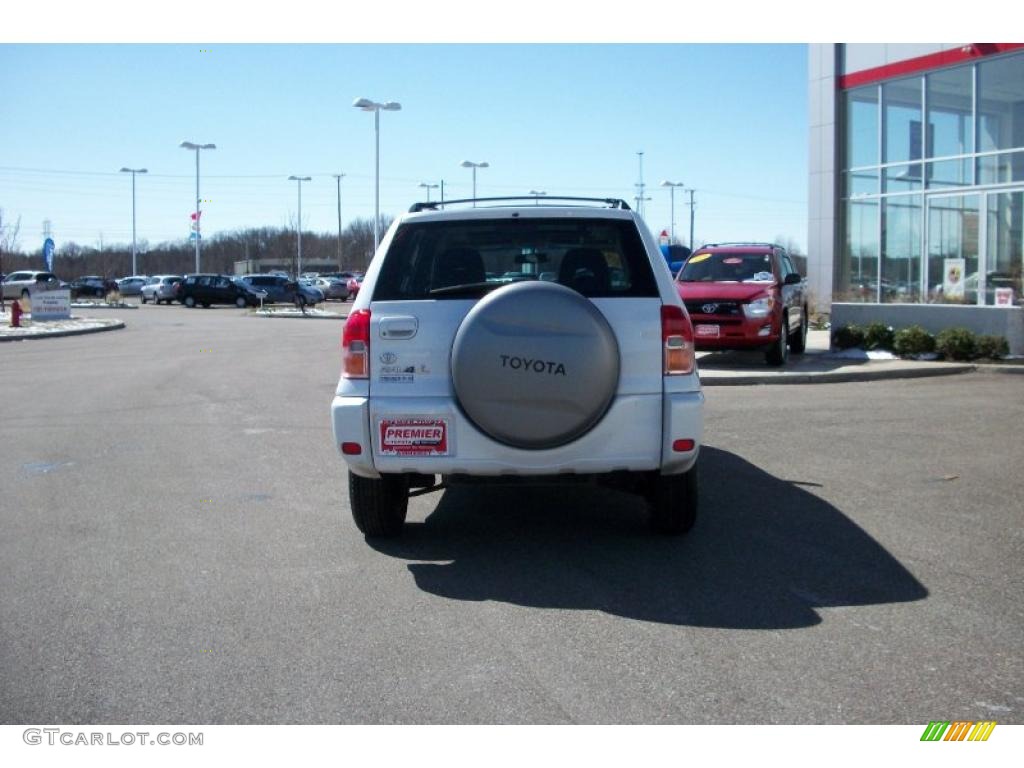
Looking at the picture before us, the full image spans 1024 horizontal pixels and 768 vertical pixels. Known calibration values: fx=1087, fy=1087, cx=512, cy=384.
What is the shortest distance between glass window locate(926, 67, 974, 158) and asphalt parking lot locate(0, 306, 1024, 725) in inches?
670

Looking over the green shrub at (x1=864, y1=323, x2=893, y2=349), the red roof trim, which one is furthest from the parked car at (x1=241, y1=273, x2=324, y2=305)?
the green shrub at (x1=864, y1=323, x2=893, y2=349)

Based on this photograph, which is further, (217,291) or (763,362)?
(217,291)

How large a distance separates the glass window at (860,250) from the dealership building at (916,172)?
0.03 m

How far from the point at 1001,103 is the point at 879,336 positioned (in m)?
10.3

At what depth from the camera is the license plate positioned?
5.71 m

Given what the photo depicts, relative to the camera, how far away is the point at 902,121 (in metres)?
26.9

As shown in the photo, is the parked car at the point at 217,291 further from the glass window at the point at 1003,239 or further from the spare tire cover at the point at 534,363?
the spare tire cover at the point at 534,363

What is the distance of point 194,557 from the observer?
20.1 ft

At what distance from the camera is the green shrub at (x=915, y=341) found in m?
16.5

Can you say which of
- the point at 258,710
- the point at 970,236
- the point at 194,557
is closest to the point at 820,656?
the point at 258,710

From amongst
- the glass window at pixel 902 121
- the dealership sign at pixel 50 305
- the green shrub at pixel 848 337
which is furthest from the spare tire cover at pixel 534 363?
the dealership sign at pixel 50 305

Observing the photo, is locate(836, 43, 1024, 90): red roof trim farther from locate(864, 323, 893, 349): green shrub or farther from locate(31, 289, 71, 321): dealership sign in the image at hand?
locate(31, 289, 71, 321): dealership sign

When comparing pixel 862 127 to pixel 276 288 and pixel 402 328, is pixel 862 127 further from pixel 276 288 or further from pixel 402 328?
pixel 276 288

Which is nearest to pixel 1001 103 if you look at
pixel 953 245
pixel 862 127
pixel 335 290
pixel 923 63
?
pixel 923 63
